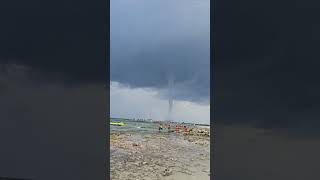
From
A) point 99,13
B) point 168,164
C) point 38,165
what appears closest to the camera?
point 99,13

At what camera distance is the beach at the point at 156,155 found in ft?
19.4

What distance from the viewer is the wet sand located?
19.4ft

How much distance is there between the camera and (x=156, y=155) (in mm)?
6289

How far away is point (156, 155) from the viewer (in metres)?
6.29

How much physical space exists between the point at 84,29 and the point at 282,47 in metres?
2.78

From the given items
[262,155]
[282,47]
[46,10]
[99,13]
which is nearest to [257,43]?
[282,47]

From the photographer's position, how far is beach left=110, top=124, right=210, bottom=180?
591 cm

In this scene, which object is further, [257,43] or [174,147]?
[174,147]

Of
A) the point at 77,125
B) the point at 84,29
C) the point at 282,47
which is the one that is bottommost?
the point at 77,125

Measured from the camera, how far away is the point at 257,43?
176 inches

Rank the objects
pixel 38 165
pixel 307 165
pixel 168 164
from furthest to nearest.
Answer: pixel 168 164 → pixel 38 165 → pixel 307 165

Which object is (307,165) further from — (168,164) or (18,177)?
(18,177)

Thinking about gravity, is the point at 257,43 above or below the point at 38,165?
above

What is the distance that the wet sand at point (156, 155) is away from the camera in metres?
5.91
